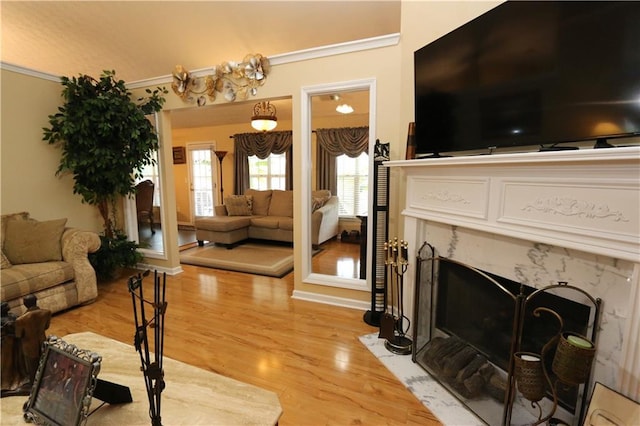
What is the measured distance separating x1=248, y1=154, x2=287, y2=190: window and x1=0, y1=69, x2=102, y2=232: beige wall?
3.59m

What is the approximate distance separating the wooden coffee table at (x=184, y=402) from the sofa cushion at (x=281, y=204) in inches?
162

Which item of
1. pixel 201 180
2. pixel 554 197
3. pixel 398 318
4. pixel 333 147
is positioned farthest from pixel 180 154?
pixel 554 197

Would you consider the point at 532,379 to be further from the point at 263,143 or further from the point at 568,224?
the point at 263,143

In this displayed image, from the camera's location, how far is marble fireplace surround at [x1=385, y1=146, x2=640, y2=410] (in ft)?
3.50

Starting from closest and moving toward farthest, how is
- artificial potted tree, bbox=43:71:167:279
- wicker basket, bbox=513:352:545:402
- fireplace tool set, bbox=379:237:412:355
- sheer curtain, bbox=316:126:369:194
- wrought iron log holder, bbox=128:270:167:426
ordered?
wrought iron log holder, bbox=128:270:167:426, wicker basket, bbox=513:352:545:402, fireplace tool set, bbox=379:237:412:355, artificial potted tree, bbox=43:71:167:279, sheer curtain, bbox=316:126:369:194

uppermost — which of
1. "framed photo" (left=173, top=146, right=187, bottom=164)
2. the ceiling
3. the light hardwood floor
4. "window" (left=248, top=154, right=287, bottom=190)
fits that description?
the ceiling

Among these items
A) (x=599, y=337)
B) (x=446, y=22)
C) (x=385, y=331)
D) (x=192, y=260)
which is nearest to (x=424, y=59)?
(x=446, y=22)

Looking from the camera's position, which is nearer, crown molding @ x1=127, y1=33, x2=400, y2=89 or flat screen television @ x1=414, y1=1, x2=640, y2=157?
flat screen television @ x1=414, y1=1, x2=640, y2=157

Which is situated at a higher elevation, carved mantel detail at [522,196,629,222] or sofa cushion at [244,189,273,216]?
carved mantel detail at [522,196,629,222]

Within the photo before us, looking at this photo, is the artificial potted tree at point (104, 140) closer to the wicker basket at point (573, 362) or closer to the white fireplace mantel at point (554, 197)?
the white fireplace mantel at point (554, 197)

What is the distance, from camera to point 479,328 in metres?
1.77

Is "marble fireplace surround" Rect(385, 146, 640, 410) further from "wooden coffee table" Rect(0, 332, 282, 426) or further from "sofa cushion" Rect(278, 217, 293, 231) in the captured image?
"sofa cushion" Rect(278, 217, 293, 231)

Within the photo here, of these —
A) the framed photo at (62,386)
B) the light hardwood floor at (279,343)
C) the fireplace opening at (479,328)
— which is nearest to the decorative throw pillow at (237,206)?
the light hardwood floor at (279,343)

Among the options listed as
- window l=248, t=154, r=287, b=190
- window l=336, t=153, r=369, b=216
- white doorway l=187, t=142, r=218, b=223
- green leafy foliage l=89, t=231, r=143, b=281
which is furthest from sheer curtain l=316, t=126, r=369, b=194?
green leafy foliage l=89, t=231, r=143, b=281
